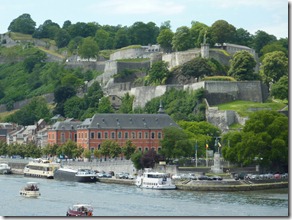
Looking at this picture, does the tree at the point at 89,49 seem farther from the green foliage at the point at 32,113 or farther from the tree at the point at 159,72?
the tree at the point at 159,72

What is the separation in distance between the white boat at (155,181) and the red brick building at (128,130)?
19160 millimetres

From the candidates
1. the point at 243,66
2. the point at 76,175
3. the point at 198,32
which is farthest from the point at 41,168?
the point at 198,32

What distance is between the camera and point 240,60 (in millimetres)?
101625

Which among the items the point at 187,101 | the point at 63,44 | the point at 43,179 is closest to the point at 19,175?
the point at 43,179

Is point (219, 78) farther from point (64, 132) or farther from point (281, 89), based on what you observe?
point (64, 132)

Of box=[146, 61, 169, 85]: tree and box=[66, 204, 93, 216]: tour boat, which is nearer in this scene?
box=[66, 204, 93, 216]: tour boat

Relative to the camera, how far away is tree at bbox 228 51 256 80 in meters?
101

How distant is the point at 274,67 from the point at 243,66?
3.36m

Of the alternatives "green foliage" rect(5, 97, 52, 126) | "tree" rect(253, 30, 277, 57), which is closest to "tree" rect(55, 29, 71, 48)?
"green foliage" rect(5, 97, 52, 126)

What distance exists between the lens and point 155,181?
237 ft

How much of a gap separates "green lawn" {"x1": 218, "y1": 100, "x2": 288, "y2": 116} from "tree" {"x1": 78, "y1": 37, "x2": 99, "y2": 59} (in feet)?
135

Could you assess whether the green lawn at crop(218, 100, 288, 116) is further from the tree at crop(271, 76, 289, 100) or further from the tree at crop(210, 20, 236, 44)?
the tree at crop(210, 20, 236, 44)

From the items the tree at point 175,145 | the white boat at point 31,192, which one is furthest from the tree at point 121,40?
the white boat at point 31,192

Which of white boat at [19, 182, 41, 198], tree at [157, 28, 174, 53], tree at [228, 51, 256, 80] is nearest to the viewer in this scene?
white boat at [19, 182, 41, 198]
